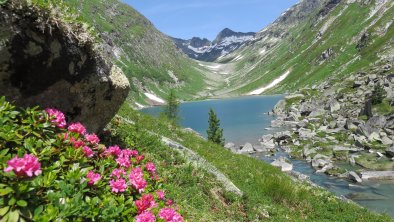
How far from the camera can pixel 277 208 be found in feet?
51.0

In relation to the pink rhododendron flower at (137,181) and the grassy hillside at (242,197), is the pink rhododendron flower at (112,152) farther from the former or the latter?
the grassy hillside at (242,197)

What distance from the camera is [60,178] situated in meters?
5.62

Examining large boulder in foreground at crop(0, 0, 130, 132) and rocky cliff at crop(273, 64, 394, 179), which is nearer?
large boulder in foreground at crop(0, 0, 130, 132)

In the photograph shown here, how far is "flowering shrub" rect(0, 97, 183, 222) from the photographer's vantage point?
4.67 m

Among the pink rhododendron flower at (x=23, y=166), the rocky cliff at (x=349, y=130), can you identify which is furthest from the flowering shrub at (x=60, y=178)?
the rocky cliff at (x=349, y=130)

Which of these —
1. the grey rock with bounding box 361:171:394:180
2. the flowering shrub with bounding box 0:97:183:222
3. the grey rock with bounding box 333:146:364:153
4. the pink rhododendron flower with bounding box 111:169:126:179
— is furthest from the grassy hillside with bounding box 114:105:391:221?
the grey rock with bounding box 333:146:364:153

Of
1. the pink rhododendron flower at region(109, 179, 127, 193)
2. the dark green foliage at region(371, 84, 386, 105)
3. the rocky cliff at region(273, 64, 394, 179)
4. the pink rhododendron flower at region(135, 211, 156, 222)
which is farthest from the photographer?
the dark green foliage at region(371, 84, 386, 105)

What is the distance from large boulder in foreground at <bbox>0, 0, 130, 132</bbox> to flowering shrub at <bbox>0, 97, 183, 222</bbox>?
146 centimetres

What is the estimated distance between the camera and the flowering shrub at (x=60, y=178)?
15.3ft

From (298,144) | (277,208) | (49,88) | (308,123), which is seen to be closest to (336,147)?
(298,144)

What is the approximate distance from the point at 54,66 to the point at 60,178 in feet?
12.3

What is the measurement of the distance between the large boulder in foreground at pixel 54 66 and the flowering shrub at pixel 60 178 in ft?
4.78

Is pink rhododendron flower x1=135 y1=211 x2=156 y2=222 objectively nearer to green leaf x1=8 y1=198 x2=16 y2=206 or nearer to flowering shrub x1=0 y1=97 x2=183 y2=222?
flowering shrub x1=0 y1=97 x2=183 y2=222

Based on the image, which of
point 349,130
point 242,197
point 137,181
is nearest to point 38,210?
point 137,181
